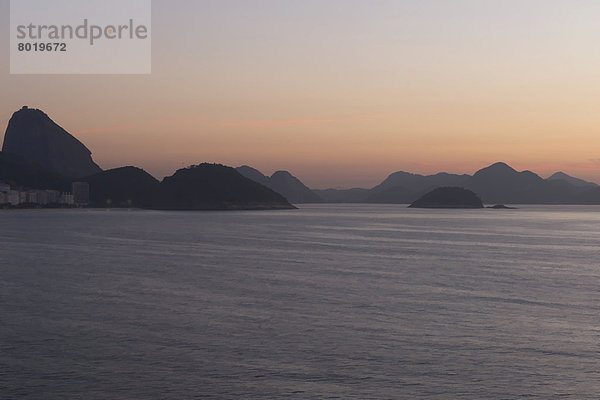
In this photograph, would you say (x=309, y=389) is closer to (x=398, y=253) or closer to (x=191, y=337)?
(x=191, y=337)

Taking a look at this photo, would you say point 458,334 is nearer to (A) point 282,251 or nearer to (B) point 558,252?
(A) point 282,251

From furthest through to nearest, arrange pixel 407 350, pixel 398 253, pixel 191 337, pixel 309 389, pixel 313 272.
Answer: pixel 398 253, pixel 313 272, pixel 191 337, pixel 407 350, pixel 309 389

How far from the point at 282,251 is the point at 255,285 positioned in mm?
29328

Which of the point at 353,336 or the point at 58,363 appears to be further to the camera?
the point at 353,336

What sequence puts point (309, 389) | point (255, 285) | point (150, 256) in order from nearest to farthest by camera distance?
point (309, 389)
point (255, 285)
point (150, 256)

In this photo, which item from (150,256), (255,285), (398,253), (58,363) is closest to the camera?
(58,363)

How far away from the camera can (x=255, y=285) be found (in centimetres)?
3681

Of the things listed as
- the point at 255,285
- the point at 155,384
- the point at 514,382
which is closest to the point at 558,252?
the point at 255,285

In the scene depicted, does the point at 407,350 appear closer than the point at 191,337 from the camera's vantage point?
Yes

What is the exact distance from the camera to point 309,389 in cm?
1581

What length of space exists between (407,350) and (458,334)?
3.65 meters

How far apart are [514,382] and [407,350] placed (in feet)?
14.0

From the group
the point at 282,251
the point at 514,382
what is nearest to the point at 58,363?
the point at 514,382

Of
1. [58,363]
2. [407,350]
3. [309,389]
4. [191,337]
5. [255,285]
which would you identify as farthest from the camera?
[255,285]
